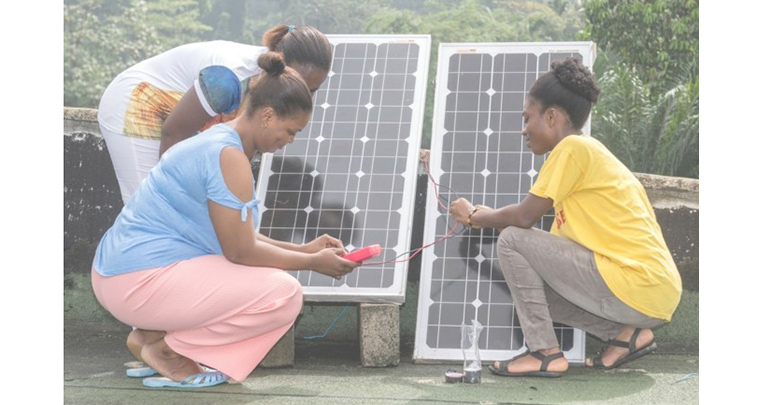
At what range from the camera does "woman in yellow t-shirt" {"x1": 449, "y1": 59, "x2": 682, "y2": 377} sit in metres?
4.64

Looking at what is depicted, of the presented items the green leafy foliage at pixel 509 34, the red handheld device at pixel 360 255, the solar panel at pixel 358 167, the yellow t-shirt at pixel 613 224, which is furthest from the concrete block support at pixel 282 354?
the green leafy foliage at pixel 509 34

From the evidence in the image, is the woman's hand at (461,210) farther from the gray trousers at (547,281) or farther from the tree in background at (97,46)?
the tree in background at (97,46)

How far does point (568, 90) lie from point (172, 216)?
1987mm

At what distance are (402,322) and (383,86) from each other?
142 cm

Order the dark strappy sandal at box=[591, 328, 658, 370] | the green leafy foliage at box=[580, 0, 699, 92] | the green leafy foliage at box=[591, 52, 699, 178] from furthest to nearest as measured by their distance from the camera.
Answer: the green leafy foliage at box=[580, 0, 699, 92], the green leafy foliage at box=[591, 52, 699, 178], the dark strappy sandal at box=[591, 328, 658, 370]

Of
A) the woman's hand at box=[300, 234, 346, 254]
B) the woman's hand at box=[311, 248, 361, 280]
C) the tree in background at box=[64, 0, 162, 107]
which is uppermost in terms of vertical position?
the tree in background at box=[64, 0, 162, 107]

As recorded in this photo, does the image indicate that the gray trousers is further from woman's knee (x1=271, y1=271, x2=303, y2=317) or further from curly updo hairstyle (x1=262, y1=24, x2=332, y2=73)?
curly updo hairstyle (x1=262, y1=24, x2=332, y2=73)

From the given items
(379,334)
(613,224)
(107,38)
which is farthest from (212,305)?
(107,38)

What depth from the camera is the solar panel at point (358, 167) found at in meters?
5.20

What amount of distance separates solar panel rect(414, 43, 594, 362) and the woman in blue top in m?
1.10

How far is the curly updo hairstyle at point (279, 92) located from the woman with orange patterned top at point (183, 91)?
0.52 m

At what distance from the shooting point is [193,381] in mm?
4324

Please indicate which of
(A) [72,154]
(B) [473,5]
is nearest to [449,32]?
(B) [473,5]

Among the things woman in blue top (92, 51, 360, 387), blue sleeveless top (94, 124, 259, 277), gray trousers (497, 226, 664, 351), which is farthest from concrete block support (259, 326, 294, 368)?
Result: gray trousers (497, 226, 664, 351)
